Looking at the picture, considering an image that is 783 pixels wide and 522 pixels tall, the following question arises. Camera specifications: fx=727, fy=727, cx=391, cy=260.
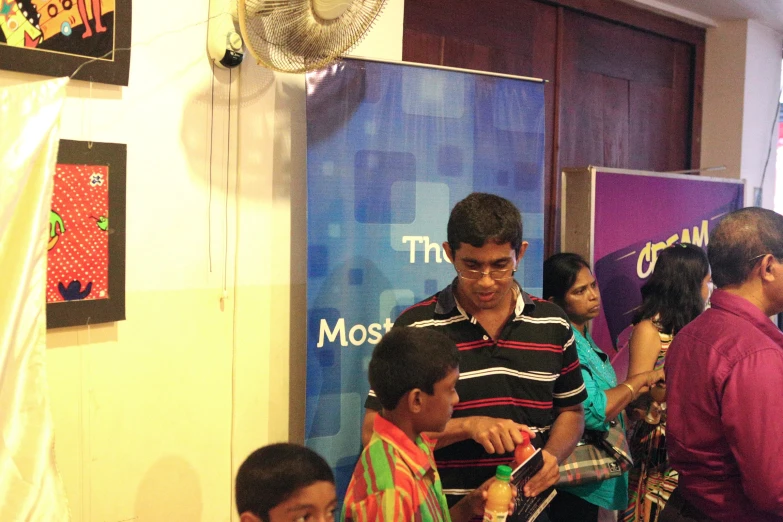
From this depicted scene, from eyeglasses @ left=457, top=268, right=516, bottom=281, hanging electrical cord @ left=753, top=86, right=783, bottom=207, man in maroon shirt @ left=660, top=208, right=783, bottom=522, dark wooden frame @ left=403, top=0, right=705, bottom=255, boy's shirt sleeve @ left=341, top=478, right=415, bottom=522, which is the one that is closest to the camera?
boy's shirt sleeve @ left=341, top=478, right=415, bottom=522

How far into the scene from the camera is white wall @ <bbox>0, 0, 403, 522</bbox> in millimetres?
2094

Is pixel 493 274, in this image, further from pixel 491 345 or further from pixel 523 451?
pixel 523 451

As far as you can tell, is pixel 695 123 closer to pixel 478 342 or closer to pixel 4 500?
pixel 478 342

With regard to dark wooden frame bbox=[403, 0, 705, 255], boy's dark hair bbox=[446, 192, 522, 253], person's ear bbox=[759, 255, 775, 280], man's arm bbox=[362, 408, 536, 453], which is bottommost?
man's arm bbox=[362, 408, 536, 453]

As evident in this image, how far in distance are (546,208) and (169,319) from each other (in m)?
2.26

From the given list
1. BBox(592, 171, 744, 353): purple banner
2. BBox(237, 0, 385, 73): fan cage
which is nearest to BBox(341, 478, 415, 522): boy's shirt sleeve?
BBox(237, 0, 385, 73): fan cage

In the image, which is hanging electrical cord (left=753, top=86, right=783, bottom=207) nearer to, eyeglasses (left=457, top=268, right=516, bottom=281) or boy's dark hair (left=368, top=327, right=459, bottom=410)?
eyeglasses (left=457, top=268, right=516, bottom=281)

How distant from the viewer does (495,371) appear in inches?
66.8

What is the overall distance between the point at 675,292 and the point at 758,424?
1224 millimetres

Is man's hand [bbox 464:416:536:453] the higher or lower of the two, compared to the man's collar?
lower

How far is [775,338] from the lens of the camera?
1.69 metres

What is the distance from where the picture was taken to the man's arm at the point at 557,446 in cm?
159

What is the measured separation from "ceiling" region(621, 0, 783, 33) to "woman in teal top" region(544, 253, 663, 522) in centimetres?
225

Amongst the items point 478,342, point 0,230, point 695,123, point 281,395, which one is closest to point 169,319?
point 281,395
